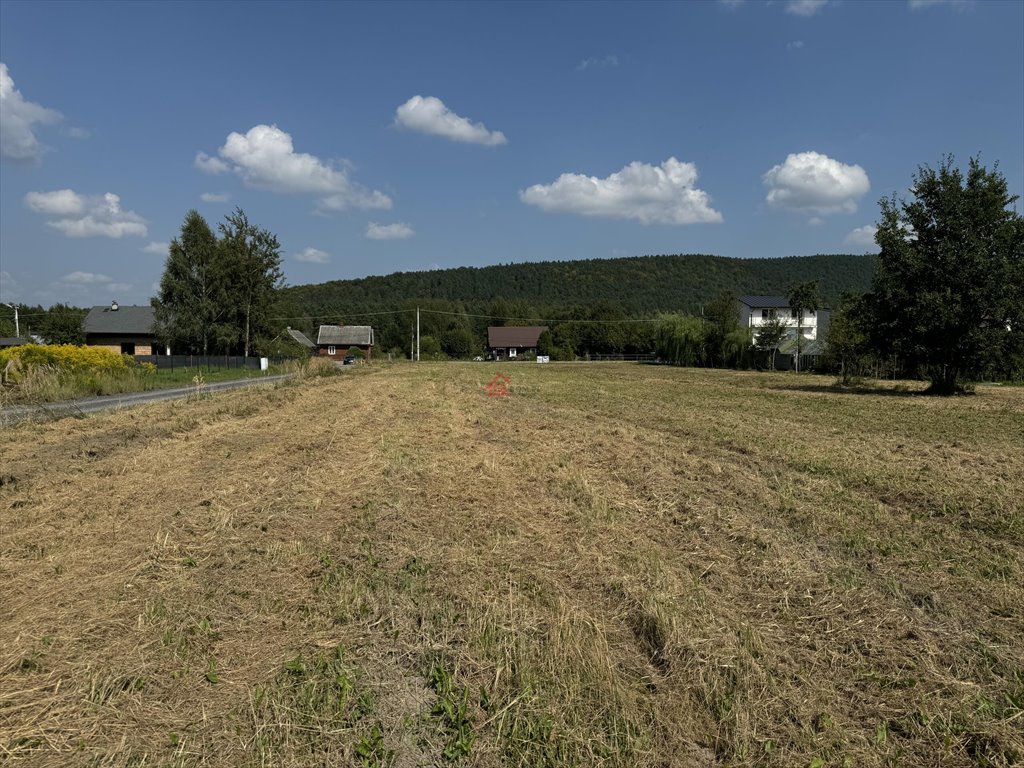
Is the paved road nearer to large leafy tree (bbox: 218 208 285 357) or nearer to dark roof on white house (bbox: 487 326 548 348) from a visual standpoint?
large leafy tree (bbox: 218 208 285 357)

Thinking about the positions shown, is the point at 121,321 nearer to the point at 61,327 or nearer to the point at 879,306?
the point at 61,327

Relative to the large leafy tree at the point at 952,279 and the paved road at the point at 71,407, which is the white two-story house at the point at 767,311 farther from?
the paved road at the point at 71,407

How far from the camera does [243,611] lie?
12.2ft

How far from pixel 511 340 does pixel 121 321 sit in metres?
69.2

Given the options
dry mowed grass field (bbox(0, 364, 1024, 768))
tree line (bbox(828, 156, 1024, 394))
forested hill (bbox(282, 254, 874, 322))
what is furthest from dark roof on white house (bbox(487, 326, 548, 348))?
dry mowed grass field (bbox(0, 364, 1024, 768))

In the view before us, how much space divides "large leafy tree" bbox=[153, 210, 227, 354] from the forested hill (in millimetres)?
104343

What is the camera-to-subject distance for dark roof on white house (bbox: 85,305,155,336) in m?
54.7

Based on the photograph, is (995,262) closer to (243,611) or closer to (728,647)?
(728,647)

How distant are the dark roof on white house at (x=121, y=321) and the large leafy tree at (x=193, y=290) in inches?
676

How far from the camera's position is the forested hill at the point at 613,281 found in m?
153

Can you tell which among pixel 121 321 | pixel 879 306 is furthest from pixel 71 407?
pixel 121 321

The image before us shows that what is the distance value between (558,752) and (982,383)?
42367 mm

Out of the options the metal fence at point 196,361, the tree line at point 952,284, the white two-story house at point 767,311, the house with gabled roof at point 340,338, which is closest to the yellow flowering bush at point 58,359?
the metal fence at point 196,361

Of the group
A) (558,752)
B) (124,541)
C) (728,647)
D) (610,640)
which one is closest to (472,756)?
(558,752)
